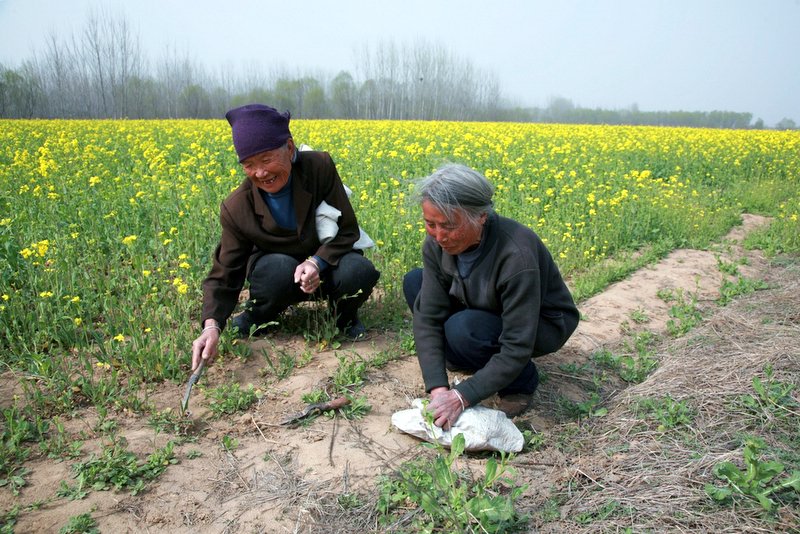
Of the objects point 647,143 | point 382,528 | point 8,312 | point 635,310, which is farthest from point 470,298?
point 647,143

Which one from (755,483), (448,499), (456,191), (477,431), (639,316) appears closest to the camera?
(755,483)

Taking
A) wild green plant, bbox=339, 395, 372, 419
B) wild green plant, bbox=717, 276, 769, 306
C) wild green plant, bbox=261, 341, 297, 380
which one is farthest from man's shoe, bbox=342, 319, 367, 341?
wild green plant, bbox=717, 276, 769, 306

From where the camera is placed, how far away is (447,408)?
7.85ft

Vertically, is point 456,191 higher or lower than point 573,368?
higher

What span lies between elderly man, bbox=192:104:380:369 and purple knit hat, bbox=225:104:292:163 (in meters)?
0.01

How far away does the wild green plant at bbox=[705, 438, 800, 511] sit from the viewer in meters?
1.88

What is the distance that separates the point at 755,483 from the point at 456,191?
1.42m

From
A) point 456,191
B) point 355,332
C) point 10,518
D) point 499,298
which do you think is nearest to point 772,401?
point 499,298

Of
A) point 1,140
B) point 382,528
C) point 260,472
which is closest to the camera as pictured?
point 382,528

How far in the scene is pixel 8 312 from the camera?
340 centimetres

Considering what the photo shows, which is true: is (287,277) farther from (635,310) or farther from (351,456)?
(635,310)

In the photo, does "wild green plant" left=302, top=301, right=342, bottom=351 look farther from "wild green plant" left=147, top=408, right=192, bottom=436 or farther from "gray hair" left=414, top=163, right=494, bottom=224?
"gray hair" left=414, top=163, right=494, bottom=224

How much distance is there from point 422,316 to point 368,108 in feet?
140

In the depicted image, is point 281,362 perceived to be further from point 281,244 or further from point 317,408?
point 281,244
